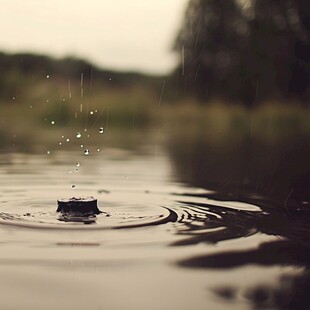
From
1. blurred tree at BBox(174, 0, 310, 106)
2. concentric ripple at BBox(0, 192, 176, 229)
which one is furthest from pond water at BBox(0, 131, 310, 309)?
blurred tree at BBox(174, 0, 310, 106)

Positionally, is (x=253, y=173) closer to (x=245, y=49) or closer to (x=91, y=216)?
(x=91, y=216)

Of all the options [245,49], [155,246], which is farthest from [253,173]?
[245,49]

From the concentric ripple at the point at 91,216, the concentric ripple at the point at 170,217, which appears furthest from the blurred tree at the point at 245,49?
the concentric ripple at the point at 91,216

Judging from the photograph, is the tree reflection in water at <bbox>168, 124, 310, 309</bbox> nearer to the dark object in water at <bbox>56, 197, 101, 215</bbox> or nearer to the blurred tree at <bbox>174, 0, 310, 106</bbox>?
the dark object in water at <bbox>56, 197, 101, 215</bbox>

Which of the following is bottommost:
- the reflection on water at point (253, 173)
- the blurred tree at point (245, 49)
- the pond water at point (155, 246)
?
the pond water at point (155, 246)

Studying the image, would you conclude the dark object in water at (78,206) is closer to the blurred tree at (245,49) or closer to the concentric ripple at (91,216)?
the concentric ripple at (91,216)

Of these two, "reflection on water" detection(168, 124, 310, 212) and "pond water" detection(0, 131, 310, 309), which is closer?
"pond water" detection(0, 131, 310, 309)
